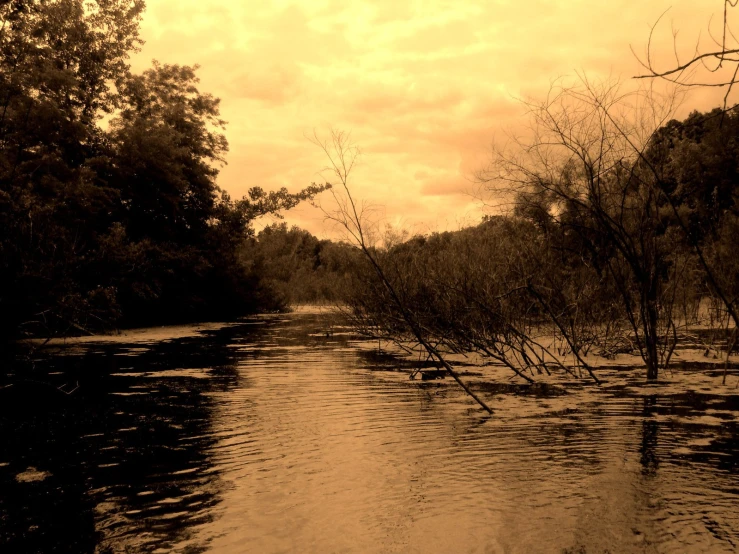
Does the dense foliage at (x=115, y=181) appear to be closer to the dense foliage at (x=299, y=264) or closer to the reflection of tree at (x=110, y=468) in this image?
the dense foliage at (x=299, y=264)

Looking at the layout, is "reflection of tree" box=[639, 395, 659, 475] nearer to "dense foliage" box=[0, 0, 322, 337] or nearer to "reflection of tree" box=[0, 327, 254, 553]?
"reflection of tree" box=[0, 327, 254, 553]

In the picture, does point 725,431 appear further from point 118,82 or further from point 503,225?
point 118,82

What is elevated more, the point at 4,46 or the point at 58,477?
the point at 4,46

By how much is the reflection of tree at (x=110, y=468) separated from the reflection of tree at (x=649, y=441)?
136 inches

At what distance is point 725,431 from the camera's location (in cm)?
668

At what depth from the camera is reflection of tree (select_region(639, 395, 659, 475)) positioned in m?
5.53

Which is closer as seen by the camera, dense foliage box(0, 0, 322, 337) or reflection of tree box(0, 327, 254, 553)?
reflection of tree box(0, 327, 254, 553)

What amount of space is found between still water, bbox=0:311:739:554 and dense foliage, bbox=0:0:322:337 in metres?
7.15

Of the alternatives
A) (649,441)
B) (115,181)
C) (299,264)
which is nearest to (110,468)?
(649,441)

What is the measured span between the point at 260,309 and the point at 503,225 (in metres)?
28.6

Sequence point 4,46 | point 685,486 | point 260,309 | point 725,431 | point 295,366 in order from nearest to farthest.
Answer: point 685,486
point 725,431
point 295,366
point 4,46
point 260,309

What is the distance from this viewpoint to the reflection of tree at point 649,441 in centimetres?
553

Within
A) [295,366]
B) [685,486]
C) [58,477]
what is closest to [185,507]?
[58,477]

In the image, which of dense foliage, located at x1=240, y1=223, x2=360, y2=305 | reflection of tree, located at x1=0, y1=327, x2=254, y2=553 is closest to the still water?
reflection of tree, located at x1=0, y1=327, x2=254, y2=553
